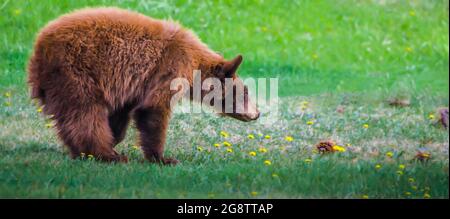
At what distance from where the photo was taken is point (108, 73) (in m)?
7.62

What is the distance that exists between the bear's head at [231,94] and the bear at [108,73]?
2cm

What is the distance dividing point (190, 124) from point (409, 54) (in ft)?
24.3

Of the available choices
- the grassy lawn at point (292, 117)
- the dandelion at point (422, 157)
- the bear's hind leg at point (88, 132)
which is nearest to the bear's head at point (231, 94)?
the grassy lawn at point (292, 117)

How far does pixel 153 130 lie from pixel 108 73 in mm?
701

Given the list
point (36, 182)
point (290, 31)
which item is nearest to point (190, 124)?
point (36, 182)

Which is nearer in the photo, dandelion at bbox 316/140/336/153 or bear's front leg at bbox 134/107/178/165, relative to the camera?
bear's front leg at bbox 134/107/178/165

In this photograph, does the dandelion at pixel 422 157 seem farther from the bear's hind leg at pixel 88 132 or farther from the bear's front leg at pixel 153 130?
the bear's hind leg at pixel 88 132

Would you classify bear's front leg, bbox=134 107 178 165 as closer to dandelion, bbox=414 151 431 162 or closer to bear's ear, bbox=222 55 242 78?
bear's ear, bbox=222 55 242 78

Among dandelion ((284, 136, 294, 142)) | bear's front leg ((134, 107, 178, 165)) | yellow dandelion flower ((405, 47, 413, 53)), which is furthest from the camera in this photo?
yellow dandelion flower ((405, 47, 413, 53))

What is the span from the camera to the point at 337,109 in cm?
1142

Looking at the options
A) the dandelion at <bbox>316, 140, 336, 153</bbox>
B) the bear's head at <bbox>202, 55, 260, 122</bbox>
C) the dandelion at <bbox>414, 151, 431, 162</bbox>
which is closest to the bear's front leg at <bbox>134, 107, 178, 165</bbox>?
the bear's head at <bbox>202, 55, 260, 122</bbox>

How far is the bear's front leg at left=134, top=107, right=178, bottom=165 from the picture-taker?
25.6 feet

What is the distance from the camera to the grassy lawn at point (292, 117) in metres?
6.96

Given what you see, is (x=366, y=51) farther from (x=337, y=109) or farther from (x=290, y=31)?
(x=337, y=109)
